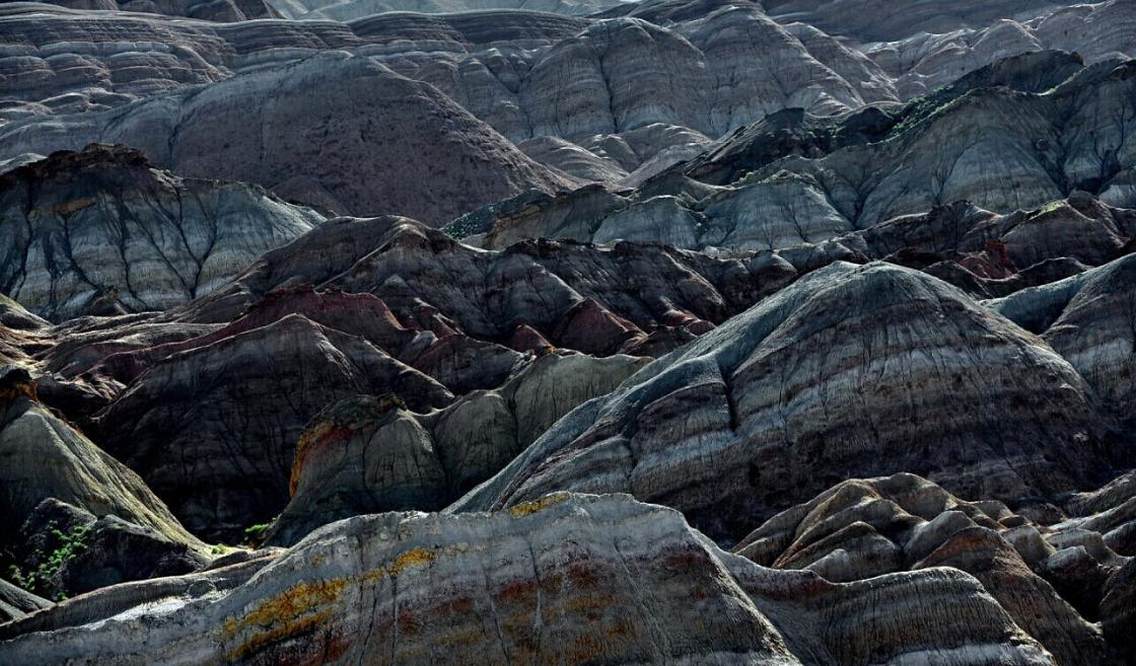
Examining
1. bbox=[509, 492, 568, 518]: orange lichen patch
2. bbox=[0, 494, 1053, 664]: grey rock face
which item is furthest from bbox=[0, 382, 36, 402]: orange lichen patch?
bbox=[509, 492, 568, 518]: orange lichen patch

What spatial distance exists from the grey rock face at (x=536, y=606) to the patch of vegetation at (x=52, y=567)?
2189 cm

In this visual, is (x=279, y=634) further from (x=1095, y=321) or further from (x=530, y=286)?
(x=530, y=286)

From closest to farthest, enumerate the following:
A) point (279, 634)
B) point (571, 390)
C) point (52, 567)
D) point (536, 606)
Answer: point (279, 634) → point (536, 606) → point (52, 567) → point (571, 390)

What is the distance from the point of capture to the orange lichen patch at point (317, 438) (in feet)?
243

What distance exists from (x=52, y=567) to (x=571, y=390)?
24.5 metres

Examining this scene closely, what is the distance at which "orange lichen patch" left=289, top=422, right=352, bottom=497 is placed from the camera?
74.1 m

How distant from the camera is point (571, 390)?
76000 millimetres

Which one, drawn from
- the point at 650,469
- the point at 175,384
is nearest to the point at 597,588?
the point at 650,469

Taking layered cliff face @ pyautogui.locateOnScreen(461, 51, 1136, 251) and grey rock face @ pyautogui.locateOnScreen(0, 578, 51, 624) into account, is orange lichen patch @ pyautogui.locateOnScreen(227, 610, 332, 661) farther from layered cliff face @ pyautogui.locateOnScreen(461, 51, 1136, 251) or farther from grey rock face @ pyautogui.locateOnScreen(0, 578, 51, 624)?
layered cliff face @ pyautogui.locateOnScreen(461, 51, 1136, 251)

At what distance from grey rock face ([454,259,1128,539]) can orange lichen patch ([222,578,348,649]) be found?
23157 mm

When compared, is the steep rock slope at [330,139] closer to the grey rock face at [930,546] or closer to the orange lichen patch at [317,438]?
the orange lichen patch at [317,438]

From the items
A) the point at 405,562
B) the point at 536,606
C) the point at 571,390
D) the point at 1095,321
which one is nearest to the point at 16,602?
the point at 405,562

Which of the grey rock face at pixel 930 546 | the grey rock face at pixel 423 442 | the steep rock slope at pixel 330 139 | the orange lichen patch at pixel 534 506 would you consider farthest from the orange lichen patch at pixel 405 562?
the steep rock slope at pixel 330 139

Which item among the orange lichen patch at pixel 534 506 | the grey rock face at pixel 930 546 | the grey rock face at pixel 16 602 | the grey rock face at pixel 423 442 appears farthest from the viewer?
the grey rock face at pixel 423 442
